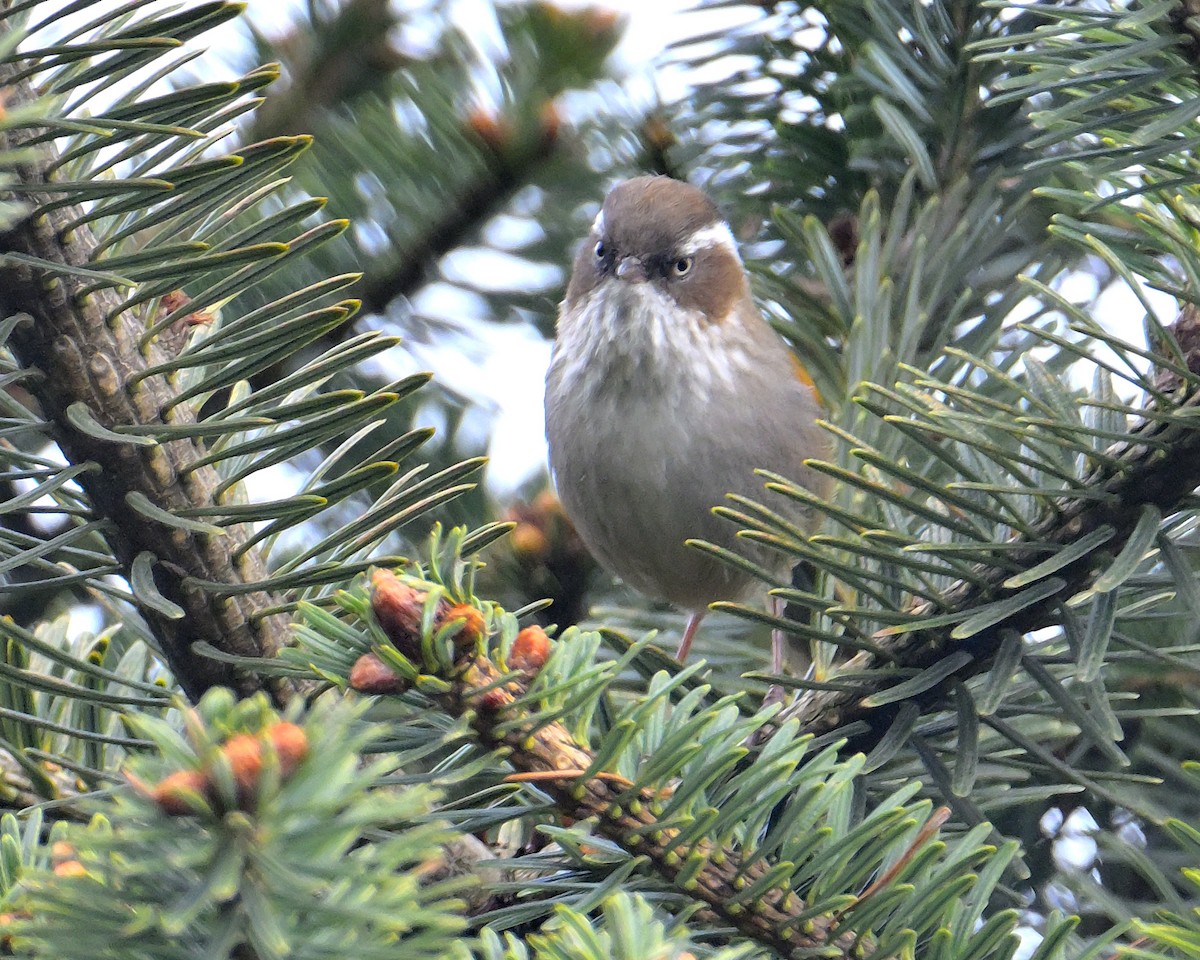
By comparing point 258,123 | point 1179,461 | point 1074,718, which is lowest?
point 1074,718

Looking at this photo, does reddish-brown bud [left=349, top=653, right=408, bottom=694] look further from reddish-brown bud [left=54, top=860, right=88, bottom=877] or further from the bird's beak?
the bird's beak

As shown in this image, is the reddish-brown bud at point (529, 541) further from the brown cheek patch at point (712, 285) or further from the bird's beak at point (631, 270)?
the brown cheek patch at point (712, 285)

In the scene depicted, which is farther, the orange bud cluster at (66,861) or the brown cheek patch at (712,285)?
the brown cheek patch at (712,285)

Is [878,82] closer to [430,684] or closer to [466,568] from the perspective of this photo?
[466,568]

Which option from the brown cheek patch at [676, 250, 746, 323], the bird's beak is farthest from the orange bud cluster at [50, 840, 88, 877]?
the brown cheek patch at [676, 250, 746, 323]

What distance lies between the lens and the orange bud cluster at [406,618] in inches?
44.0

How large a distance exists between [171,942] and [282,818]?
0.56ft

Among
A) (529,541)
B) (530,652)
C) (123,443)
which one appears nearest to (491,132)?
(529,541)

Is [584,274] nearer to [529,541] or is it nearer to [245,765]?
[529,541]

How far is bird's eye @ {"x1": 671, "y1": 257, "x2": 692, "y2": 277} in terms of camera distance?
3.38m

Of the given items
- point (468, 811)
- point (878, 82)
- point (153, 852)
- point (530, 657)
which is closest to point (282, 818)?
point (153, 852)

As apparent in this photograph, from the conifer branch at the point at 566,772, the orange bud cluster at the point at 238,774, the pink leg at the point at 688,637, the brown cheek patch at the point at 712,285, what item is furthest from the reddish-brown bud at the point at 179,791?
the brown cheek patch at the point at 712,285

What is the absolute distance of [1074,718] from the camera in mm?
1529

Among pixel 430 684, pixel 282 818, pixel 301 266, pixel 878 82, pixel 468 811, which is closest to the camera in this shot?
pixel 282 818
